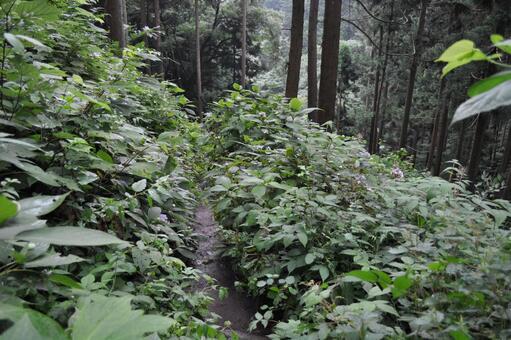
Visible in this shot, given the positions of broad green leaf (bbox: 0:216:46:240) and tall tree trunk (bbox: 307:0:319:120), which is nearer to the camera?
broad green leaf (bbox: 0:216:46:240)

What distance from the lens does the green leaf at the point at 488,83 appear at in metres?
0.80

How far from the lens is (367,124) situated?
32.3 meters

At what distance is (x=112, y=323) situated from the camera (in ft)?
2.82

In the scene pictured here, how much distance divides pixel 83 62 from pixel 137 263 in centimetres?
338

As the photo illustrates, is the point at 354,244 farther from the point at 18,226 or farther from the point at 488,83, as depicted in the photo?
the point at 18,226

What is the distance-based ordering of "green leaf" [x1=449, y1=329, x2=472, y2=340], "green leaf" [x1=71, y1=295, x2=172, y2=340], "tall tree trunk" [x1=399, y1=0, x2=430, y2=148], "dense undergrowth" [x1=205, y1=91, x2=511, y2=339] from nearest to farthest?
"green leaf" [x1=71, y1=295, x2=172, y2=340] < "green leaf" [x1=449, y1=329, x2=472, y2=340] < "dense undergrowth" [x1=205, y1=91, x2=511, y2=339] < "tall tree trunk" [x1=399, y1=0, x2=430, y2=148]

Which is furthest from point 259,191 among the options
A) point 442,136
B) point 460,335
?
point 442,136

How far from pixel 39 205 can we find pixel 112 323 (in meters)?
0.53

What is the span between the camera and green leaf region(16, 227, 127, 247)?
2.96 ft

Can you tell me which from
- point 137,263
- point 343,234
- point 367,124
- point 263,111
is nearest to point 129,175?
point 137,263

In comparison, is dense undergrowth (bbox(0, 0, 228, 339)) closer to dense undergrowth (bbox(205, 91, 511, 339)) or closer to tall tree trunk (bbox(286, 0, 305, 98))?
dense undergrowth (bbox(205, 91, 511, 339))

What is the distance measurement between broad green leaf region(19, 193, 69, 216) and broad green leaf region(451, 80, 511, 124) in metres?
1.08

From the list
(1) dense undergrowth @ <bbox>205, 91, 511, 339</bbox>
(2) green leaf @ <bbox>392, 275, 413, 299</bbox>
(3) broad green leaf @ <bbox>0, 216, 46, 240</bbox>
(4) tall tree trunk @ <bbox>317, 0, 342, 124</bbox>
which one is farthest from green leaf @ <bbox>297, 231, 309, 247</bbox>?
(4) tall tree trunk @ <bbox>317, 0, 342, 124</bbox>

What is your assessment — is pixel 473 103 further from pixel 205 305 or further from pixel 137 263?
pixel 205 305
